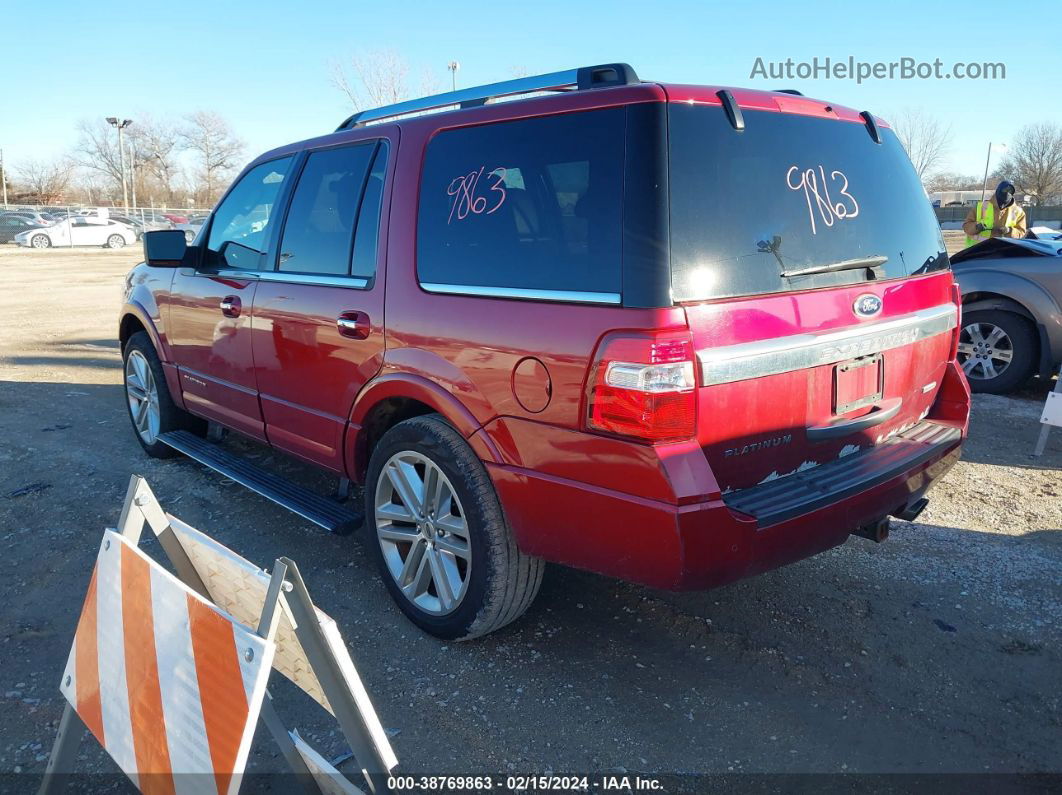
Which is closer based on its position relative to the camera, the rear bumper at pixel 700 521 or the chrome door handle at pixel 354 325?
the rear bumper at pixel 700 521

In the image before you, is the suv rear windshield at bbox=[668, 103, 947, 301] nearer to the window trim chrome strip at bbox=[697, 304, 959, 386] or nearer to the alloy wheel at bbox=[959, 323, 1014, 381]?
the window trim chrome strip at bbox=[697, 304, 959, 386]

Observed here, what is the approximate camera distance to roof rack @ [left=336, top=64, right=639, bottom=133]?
2672mm

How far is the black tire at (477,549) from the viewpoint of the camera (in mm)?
2840

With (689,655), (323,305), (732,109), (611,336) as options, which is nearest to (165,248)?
(323,305)

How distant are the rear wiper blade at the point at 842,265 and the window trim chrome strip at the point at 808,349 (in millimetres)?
210

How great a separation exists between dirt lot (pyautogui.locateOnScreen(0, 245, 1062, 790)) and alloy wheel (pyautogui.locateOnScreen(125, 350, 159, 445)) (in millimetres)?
683

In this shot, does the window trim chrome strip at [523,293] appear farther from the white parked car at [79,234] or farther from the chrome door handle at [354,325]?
Result: the white parked car at [79,234]

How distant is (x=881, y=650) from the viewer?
Result: 3.08 meters

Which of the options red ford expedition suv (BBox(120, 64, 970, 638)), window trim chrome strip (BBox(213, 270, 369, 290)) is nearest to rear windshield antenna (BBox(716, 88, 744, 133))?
red ford expedition suv (BBox(120, 64, 970, 638))

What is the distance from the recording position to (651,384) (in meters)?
2.33

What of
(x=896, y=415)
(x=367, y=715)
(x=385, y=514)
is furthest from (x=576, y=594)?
(x=367, y=715)


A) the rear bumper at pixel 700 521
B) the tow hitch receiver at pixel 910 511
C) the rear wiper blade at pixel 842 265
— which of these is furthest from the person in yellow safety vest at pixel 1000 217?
the rear bumper at pixel 700 521

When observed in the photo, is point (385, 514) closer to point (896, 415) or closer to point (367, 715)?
point (367, 715)

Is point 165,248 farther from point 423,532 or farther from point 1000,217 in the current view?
point 1000,217
